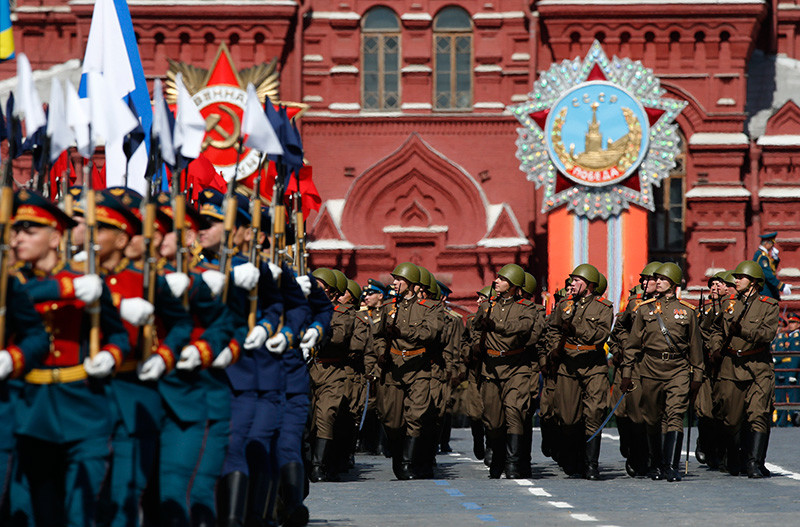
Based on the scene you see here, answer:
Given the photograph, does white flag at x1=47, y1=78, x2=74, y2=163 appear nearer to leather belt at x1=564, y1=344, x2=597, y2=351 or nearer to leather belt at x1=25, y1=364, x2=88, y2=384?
leather belt at x1=25, y1=364, x2=88, y2=384

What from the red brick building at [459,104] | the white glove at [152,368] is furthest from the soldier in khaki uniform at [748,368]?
the red brick building at [459,104]

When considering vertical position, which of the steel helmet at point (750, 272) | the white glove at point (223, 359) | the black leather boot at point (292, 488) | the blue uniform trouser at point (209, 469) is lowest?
the black leather boot at point (292, 488)

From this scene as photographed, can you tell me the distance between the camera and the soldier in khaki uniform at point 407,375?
51.1 ft

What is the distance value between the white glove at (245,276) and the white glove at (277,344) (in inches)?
31.4

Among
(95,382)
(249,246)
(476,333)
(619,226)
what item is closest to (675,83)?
(619,226)

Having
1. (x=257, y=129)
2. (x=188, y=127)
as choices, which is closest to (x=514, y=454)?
(x=257, y=129)

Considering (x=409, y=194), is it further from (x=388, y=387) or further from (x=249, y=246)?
(x=249, y=246)

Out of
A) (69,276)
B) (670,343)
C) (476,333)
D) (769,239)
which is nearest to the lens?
(69,276)

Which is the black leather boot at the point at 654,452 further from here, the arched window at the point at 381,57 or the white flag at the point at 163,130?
the arched window at the point at 381,57

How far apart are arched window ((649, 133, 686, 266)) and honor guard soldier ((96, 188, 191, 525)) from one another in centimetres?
2319

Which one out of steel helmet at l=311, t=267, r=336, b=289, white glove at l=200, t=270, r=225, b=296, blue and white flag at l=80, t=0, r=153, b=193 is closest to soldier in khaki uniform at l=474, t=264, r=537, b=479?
steel helmet at l=311, t=267, r=336, b=289

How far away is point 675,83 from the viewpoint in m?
30.2

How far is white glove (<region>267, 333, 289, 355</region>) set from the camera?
10.0 meters

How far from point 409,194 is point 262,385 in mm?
20568
